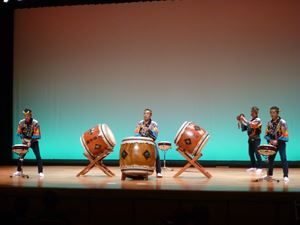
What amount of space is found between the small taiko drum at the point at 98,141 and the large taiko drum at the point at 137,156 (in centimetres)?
63

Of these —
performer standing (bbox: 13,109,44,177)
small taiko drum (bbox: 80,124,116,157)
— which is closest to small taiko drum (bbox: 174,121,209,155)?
small taiko drum (bbox: 80,124,116,157)

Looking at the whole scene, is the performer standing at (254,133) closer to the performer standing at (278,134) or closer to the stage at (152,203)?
the performer standing at (278,134)

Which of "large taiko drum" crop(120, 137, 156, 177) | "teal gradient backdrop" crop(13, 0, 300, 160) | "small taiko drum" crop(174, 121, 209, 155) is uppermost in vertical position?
"teal gradient backdrop" crop(13, 0, 300, 160)

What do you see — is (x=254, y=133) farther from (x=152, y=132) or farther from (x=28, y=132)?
(x=28, y=132)

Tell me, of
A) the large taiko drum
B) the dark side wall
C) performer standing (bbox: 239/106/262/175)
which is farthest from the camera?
the dark side wall

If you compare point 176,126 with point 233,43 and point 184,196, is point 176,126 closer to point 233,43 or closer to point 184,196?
point 233,43

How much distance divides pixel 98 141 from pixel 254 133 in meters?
2.85

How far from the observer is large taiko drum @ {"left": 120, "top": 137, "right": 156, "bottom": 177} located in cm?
657

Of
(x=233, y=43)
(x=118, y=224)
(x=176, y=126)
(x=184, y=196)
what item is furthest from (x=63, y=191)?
(x=233, y=43)

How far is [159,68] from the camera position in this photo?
9.84 m

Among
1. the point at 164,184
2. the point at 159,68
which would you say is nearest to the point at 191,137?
the point at 164,184

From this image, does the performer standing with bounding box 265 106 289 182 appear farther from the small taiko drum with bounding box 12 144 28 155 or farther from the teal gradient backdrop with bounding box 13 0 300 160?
the small taiko drum with bounding box 12 144 28 155

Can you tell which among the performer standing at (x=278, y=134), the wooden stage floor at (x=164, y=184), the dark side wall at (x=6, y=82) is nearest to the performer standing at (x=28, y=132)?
the wooden stage floor at (x=164, y=184)

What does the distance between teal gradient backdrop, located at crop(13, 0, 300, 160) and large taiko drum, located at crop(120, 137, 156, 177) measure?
124 inches
